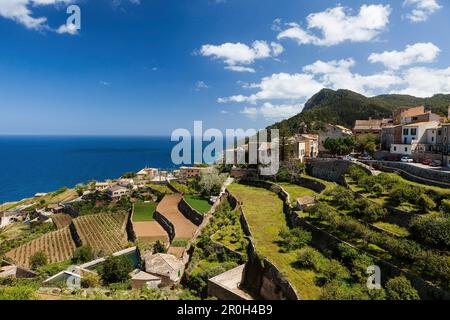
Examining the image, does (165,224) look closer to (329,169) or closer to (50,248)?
(50,248)

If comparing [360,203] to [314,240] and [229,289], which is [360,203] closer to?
[314,240]

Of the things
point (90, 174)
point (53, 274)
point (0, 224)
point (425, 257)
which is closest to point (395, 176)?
point (425, 257)

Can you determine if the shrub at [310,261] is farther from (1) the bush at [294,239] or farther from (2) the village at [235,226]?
(1) the bush at [294,239]

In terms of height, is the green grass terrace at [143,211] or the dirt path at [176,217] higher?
the dirt path at [176,217]

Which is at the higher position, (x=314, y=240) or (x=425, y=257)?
(x=425, y=257)

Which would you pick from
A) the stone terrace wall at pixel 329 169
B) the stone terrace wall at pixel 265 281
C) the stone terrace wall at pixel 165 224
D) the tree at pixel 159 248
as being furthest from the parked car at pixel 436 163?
the stone terrace wall at pixel 165 224
